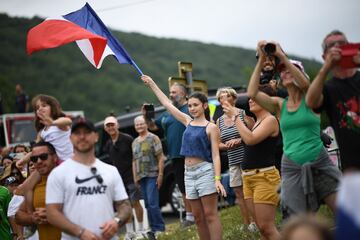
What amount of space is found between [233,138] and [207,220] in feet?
5.36

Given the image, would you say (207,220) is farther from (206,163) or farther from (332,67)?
(332,67)

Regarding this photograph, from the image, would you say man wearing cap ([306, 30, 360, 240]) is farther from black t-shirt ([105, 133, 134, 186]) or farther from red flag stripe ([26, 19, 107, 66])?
black t-shirt ([105, 133, 134, 186])

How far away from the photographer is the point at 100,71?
3236 inches

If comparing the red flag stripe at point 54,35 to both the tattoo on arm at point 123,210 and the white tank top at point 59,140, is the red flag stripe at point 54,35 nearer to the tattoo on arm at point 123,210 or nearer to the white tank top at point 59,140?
the white tank top at point 59,140

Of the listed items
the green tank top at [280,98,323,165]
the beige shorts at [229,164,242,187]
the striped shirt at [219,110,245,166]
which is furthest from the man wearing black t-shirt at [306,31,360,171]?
the beige shorts at [229,164,242,187]

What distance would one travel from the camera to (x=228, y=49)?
10225cm

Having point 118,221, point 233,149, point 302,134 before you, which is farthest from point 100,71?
point 118,221

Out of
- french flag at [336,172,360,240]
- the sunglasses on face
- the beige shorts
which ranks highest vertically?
the sunglasses on face

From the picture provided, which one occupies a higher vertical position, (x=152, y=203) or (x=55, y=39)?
(x=55, y=39)

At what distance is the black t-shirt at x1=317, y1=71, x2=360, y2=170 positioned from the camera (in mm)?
5543

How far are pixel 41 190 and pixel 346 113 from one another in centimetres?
285

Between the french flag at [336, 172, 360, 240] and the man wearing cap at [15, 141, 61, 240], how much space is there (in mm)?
3694

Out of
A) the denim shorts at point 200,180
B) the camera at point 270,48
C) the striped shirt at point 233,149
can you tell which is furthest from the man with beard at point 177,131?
the camera at point 270,48

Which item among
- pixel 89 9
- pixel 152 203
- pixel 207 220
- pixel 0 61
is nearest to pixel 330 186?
pixel 207 220
